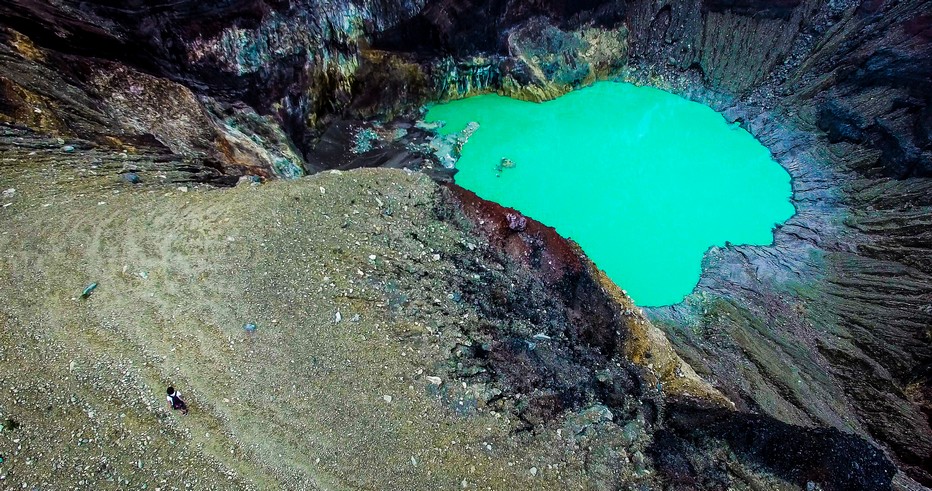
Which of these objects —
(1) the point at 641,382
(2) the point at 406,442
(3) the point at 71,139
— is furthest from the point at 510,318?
(3) the point at 71,139

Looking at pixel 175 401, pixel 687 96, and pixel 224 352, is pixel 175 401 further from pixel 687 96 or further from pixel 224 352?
pixel 687 96

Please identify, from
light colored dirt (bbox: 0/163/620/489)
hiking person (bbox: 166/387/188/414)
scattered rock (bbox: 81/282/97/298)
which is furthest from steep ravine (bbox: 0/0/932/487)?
hiking person (bbox: 166/387/188/414)

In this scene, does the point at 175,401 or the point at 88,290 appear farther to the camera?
the point at 88,290

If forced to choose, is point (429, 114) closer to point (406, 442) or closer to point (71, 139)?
point (71, 139)

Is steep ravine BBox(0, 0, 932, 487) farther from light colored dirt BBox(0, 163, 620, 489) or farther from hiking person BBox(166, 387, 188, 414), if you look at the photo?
hiking person BBox(166, 387, 188, 414)

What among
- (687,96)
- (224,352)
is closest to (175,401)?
(224,352)

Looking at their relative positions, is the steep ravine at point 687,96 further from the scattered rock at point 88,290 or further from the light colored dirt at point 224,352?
the scattered rock at point 88,290
